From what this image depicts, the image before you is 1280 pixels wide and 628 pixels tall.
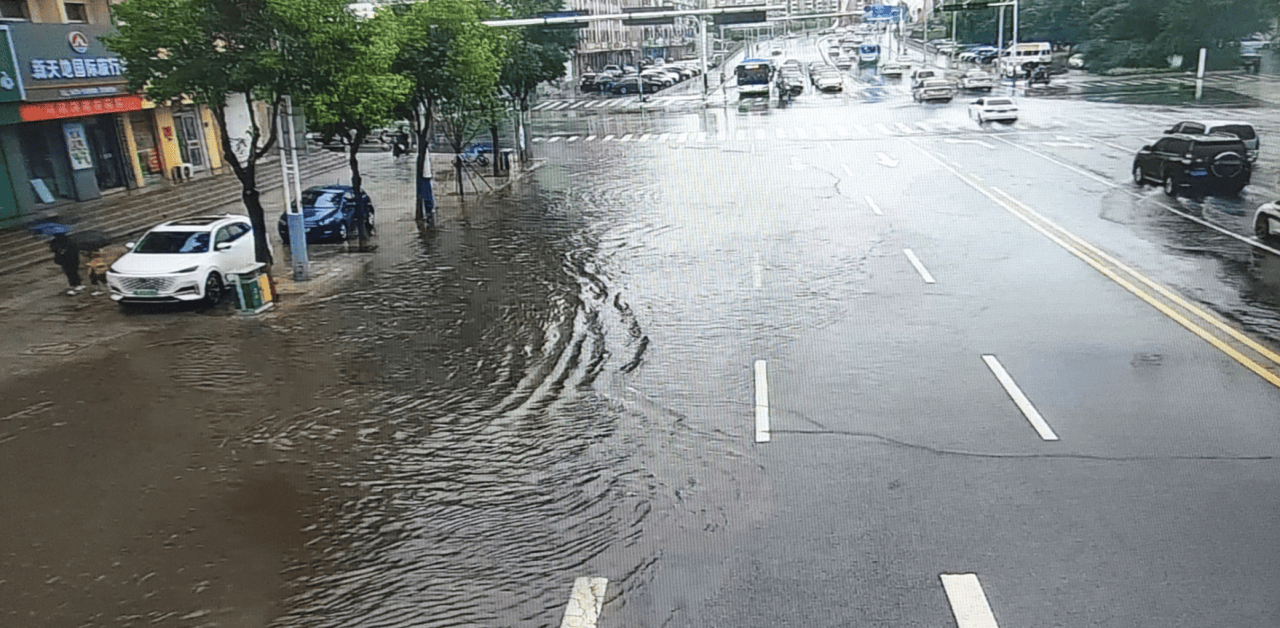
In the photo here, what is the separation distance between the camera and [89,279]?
20.5 metres

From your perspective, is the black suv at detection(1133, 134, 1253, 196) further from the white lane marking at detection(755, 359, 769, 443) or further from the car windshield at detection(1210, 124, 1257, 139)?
the white lane marking at detection(755, 359, 769, 443)

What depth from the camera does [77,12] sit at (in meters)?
29.6

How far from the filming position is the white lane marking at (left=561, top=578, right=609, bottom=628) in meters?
7.46

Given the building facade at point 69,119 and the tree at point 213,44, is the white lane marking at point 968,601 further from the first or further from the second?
the building facade at point 69,119

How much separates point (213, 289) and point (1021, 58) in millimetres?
76634

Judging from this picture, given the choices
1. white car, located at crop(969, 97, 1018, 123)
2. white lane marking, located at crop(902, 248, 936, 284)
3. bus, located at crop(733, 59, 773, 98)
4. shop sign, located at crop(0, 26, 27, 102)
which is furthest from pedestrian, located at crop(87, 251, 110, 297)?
bus, located at crop(733, 59, 773, 98)

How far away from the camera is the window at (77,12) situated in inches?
1148

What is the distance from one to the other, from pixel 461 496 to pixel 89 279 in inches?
585

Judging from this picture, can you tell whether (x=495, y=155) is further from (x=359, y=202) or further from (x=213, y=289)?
(x=213, y=289)

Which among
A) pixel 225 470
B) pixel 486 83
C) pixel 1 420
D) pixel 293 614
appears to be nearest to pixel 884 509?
pixel 293 614

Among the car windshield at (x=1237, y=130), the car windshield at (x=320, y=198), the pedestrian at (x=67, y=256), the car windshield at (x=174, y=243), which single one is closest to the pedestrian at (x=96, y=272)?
the pedestrian at (x=67, y=256)

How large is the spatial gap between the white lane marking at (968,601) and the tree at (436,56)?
20.7m

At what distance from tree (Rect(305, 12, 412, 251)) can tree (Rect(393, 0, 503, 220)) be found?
371cm

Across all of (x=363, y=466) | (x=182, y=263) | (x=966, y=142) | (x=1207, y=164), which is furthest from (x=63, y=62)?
(x=966, y=142)
